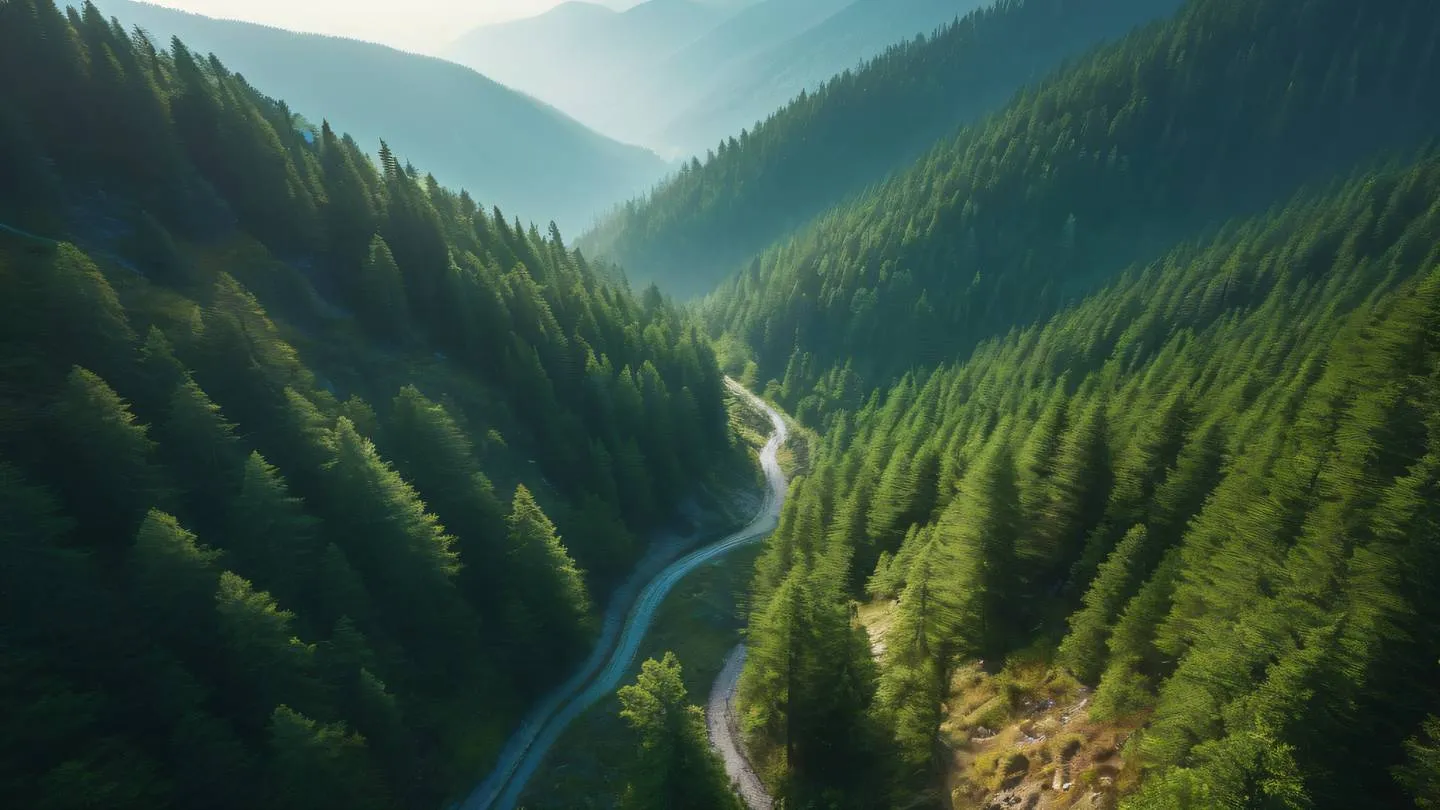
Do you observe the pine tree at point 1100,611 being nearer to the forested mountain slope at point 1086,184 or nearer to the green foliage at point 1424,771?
the green foliage at point 1424,771

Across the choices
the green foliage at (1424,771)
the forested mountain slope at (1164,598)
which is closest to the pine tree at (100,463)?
the forested mountain slope at (1164,598)

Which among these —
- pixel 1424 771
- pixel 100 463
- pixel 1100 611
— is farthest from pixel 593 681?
pixel 1424 771

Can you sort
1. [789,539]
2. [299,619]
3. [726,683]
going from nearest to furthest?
1. [299,619]
2. [726,683]
3. [789,539]

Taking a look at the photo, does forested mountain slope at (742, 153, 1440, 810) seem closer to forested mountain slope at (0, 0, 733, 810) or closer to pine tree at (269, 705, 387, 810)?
A: pine tree at (269, 705, 387, 810)

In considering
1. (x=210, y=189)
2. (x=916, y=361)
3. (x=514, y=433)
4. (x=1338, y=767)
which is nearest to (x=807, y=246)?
(x=916, y=361)

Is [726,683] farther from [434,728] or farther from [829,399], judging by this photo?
[829,399]

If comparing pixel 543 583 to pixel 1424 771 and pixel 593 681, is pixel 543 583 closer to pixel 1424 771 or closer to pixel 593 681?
pixel 593 681
